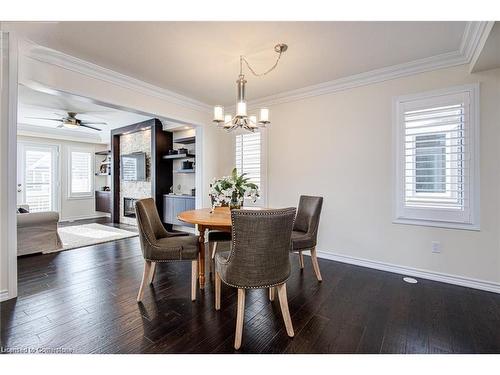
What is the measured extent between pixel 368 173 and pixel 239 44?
90.7 inches

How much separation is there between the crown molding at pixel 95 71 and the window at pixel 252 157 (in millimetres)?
1187

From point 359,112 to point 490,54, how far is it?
4.32 feet

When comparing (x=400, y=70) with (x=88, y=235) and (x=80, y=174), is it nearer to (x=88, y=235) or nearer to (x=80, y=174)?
(x=88, y=235)

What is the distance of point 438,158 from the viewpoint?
109 inches

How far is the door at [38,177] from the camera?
618 cm

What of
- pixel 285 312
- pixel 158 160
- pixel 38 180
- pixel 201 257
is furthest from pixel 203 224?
pixel 38 180

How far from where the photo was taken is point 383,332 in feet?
6.00

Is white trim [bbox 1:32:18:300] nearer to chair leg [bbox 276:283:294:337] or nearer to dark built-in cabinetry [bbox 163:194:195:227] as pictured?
chair leg [bbox 276:283:294:337]

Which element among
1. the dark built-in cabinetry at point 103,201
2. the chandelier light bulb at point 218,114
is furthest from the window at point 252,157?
the dark built-in cabinetry at point 103,201

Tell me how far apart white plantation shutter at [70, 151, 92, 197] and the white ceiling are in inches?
214

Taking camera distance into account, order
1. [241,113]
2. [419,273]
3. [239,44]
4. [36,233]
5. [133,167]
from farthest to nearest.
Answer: [133,167] → [36,233] → [419,273] → [241,113] → [239,44]

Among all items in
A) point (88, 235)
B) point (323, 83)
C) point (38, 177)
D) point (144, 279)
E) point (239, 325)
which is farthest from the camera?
point (38, 177)

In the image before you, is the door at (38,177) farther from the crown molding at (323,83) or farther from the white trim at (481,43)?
the white trim at (481,43)
